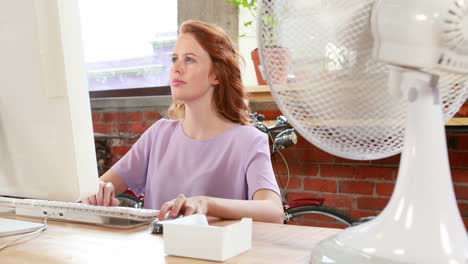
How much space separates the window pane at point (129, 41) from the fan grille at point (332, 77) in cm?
239

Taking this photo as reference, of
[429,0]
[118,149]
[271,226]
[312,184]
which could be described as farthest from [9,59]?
[118,149]

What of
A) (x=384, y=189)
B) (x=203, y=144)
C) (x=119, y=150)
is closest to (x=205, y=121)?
(x=203, y=144)

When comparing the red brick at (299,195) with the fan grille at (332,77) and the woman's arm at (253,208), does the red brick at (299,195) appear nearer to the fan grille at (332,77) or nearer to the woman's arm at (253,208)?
the woman's arm at (253,208)

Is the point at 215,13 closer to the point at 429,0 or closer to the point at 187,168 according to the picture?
the point at 187,168

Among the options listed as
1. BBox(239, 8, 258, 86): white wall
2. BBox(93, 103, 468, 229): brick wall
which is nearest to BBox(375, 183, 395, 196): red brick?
BBox(93, 103, 468, 229): brick wall

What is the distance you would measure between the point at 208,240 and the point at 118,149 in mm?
2451

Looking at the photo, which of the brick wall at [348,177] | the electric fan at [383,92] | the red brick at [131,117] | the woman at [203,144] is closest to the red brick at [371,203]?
the brick wall at [348,177]

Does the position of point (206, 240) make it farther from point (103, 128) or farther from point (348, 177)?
point (103, 128)

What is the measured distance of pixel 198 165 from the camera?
144 cm

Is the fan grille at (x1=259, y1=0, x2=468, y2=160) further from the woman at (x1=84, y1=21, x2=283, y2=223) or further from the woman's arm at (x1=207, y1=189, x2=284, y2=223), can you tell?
the woman at (x1=84, y1=21, x2=283, y2=223)

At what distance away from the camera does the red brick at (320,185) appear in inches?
92.6

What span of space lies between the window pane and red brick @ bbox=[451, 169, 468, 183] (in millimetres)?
1726

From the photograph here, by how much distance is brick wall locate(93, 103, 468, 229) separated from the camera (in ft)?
6.92

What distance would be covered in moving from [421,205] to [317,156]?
1.86m
